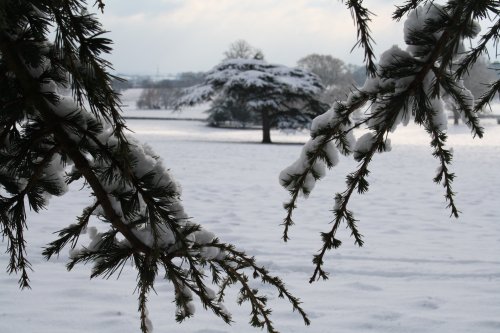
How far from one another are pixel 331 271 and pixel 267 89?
56.1 ft

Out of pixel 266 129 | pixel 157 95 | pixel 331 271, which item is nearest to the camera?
pixel 331 271

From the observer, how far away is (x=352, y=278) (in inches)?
167

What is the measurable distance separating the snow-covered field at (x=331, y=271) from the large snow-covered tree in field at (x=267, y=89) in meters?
11.9

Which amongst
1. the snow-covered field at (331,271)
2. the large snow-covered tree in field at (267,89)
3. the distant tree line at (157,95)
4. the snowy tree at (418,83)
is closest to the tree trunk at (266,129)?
the large snow-covered tree in field at (267,89)

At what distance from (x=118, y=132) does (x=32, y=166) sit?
0.43 m

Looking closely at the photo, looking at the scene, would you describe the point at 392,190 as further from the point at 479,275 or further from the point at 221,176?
the point at 479,275

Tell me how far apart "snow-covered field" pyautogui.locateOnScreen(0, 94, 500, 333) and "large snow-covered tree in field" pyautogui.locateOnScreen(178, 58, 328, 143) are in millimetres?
→ 11881

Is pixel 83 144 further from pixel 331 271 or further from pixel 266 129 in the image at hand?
pixel 266 129

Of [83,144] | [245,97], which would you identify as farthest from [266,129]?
[83,144]

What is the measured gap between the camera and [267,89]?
20938mm

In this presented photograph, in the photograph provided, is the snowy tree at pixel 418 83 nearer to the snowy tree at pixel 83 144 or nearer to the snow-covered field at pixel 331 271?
the snowy tree at pixel 83 144

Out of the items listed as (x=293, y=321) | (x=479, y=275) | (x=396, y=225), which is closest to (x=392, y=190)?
(x=396, y=225)

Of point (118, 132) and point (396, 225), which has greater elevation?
point (118, 132)

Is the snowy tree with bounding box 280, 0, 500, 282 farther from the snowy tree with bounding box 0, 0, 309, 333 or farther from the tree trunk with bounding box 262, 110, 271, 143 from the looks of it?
the tree trunk with bounding box 262, 110, 271, 143
